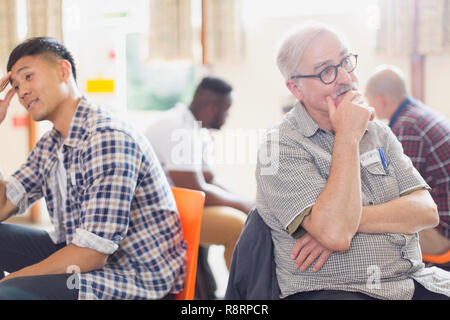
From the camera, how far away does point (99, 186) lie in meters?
1.25

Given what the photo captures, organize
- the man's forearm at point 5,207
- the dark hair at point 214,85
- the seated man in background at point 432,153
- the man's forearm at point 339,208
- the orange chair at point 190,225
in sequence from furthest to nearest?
the dark hair at point 214,85 → the seated man in background at point 432,153 → the man's forearm at point 5,207 → the orange chair at point 190,225 → the man's forearm at point 339,208

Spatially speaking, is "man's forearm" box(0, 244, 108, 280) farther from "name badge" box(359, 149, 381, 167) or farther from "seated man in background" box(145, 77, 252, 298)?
"seated man in background" box(145, 77, 252, 298)

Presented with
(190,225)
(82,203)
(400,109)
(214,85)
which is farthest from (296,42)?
(214,85)

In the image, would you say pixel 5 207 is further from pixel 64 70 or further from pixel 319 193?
pixel 319 193

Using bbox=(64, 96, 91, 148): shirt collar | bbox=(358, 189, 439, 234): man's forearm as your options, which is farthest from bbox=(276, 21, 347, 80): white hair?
bbox=(64, 96, 91, 148): shirt collar

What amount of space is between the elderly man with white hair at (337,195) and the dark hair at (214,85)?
1.28 m

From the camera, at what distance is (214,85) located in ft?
8.41

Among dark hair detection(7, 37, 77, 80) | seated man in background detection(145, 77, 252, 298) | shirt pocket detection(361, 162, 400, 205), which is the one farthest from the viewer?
seated man in background detection(145, 77, 252, 298)

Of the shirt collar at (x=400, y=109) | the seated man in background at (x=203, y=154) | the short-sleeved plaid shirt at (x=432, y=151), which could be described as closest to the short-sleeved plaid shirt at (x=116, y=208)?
the seated man in background at (x=203, y=154)

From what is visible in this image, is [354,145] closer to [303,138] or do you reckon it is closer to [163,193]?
[303,138]

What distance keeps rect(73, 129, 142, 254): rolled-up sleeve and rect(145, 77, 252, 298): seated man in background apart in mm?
1000

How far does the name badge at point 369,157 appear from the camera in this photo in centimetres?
122

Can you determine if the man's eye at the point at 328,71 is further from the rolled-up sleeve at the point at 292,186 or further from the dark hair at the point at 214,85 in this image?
the dark hair at the point at 214,85

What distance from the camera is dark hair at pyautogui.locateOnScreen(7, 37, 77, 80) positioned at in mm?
1522
